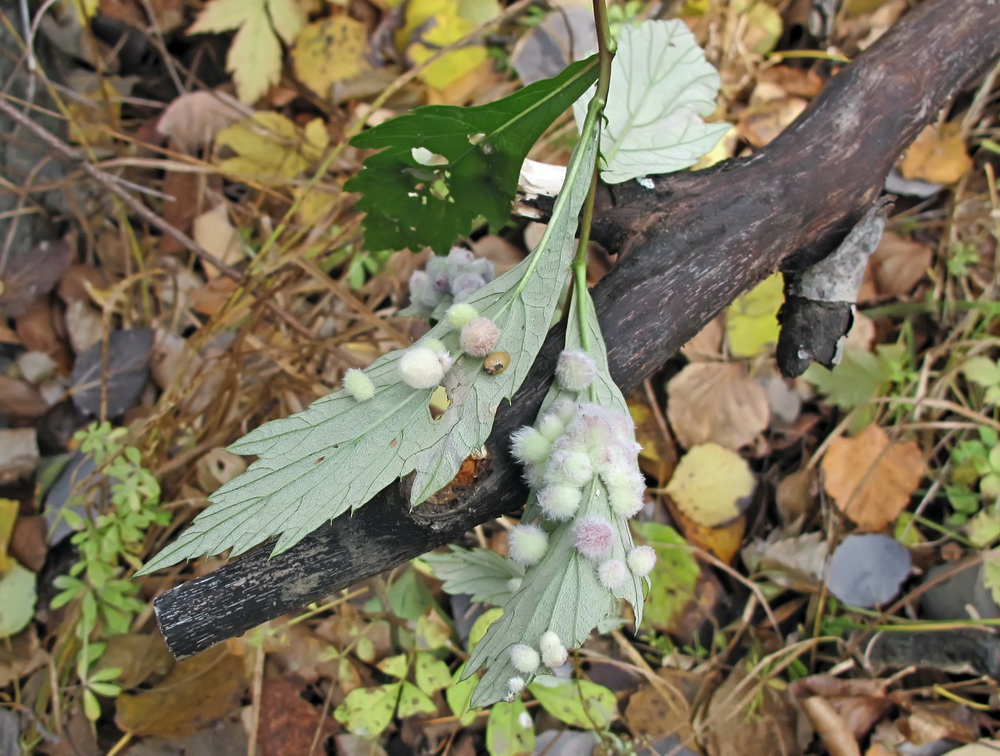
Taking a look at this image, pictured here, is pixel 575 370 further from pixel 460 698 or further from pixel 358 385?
pixel 460 698

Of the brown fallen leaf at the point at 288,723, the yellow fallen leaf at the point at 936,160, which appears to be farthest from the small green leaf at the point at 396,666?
the yellow fallen leaf at the point at 936,160

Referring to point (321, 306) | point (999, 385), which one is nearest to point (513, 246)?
point (321, 306)

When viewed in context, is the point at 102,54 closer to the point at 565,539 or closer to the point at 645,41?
the point at 645,41

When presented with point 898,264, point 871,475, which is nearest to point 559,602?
point 871,475

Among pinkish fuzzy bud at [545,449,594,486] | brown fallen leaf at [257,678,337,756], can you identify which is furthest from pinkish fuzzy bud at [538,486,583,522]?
brown fallen leaf at [257,678,337,756]

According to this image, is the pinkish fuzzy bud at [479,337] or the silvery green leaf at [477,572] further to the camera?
the silvery green leaf at [477,572]

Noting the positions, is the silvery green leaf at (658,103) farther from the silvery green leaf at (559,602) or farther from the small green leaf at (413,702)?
the small green leaf at (413,702)
